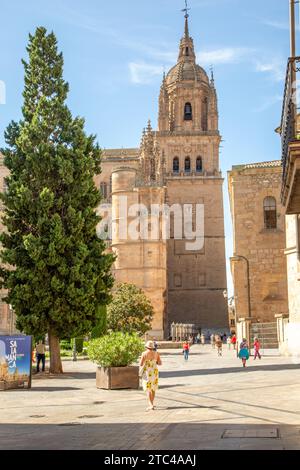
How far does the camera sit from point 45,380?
1878cm

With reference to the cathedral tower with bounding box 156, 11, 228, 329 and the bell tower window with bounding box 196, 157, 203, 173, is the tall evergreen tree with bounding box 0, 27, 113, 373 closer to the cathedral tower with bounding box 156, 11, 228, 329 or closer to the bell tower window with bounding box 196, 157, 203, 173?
the cathedral tower with bounding box 156, 11, 228, 329

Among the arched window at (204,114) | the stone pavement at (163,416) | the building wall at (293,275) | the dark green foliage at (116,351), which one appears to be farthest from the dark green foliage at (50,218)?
the arched window at (204,114)

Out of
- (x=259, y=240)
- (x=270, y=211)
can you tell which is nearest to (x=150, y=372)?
(x=259, y=240)

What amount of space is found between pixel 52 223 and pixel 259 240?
1977 centimetres

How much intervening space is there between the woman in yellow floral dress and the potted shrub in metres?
3.66

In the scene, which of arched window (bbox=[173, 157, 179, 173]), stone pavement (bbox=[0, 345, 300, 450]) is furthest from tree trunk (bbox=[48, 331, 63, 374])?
arched window (bbox=[173, 157, 179, 173])

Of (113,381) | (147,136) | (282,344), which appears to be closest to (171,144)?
(147,136)

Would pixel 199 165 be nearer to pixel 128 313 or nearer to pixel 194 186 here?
pixel 194 186

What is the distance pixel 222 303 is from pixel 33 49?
48637 mm

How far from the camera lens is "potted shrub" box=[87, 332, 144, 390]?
48.2 feet

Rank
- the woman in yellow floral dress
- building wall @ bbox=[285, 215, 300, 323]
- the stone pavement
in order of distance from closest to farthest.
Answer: the stone pavement → the woman in yellow floral dress → building wall @ bbox=[285, 215, 300, 323]

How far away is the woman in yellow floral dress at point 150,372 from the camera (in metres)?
10.6
